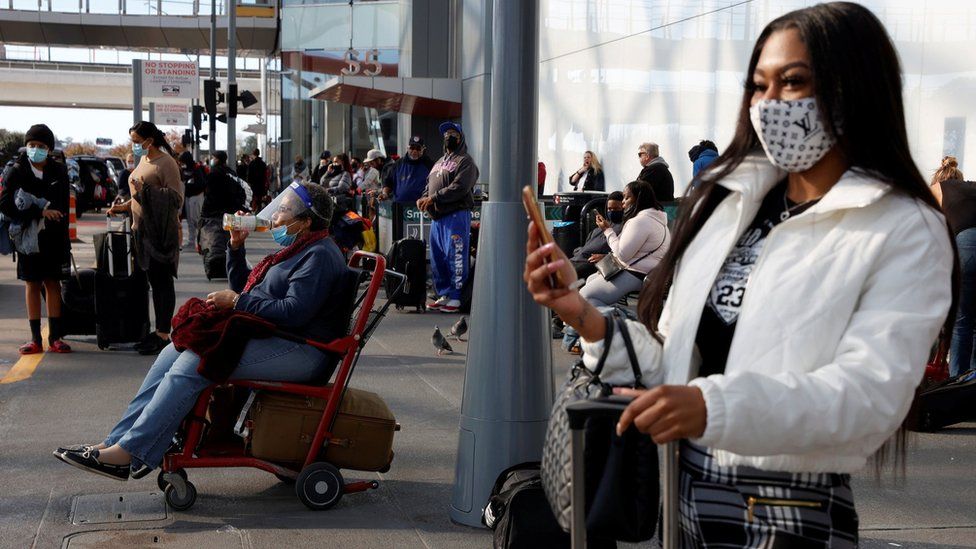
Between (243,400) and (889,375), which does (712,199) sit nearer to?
(889,375)

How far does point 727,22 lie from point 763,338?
1155cm

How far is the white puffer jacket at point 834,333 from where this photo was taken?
5.96ft

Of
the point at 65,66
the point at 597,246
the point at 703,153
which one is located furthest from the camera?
the point at 65,66

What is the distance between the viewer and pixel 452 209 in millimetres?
12094

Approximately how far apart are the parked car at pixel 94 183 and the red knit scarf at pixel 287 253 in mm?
29300

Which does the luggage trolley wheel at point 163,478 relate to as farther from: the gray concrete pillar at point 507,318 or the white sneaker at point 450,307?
the white sneaker at point 450,307

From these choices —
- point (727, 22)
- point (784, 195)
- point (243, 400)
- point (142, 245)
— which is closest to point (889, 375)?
point (784, 195)

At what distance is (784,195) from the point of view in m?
2.17

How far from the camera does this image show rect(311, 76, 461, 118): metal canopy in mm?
19125

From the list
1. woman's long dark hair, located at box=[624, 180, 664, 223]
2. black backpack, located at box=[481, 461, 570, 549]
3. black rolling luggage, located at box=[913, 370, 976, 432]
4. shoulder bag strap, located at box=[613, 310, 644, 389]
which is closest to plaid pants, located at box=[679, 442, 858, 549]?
shoulder bag strap, located at box=[613, 310, 644, 389]

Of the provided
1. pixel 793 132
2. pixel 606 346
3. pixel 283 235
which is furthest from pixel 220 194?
pixel 793 132

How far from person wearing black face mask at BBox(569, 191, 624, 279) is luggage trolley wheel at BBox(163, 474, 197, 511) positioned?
5.09 m

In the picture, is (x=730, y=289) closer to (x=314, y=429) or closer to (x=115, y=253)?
(x=314, y=429)

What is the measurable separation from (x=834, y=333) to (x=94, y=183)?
35.9m
